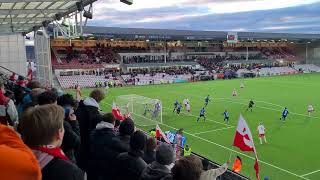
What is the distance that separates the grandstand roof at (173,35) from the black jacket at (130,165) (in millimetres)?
58525

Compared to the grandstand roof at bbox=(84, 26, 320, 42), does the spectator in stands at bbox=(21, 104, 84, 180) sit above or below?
below

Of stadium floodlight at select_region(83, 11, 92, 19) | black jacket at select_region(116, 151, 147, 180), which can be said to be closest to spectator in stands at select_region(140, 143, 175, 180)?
black jacket at select_region(116, 151, 147, 180)

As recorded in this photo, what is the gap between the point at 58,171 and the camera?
2.56 metres

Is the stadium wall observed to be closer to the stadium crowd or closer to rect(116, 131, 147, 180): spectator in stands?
the stadium crowd

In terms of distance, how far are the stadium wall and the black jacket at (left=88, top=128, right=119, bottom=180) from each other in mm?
26681

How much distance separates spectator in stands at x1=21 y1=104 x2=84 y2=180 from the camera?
2537 millimetres

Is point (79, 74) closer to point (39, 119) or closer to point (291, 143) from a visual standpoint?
point (291, 143)

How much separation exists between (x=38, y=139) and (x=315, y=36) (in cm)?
9205

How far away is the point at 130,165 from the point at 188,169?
4.70ft

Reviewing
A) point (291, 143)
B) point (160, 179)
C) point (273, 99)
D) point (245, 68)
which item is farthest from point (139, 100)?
point (245, 68)

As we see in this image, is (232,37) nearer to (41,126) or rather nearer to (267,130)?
(267,130)

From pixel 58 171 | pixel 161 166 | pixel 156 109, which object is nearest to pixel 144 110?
pixel 156 109

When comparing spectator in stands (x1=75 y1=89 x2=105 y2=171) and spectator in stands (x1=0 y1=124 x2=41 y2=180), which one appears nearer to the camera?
spectator in stands (x1=0 y1=124 x2=41 y2=180)

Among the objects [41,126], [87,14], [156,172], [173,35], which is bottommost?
[156,172]
